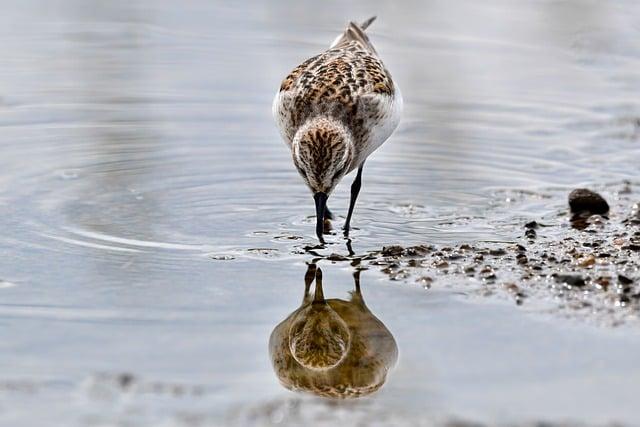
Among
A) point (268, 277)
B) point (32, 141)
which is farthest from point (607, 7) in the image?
point (268, 277)

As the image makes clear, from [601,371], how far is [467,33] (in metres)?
8.79

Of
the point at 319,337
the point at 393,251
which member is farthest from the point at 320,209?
the point at 319,337

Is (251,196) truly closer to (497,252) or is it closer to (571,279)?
(497,252)

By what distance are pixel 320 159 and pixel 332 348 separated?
202cm

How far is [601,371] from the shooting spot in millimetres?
5656

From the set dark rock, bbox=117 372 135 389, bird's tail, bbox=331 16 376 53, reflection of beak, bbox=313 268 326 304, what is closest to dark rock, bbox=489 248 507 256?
reflection of beak, bbox=313 268 326 304

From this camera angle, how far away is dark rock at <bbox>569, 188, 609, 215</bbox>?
27.9 ft

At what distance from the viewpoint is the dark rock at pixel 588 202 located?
852 cm

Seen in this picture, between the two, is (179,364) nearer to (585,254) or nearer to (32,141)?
(585,254)

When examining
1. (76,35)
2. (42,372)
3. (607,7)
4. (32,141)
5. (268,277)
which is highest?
(607,7)

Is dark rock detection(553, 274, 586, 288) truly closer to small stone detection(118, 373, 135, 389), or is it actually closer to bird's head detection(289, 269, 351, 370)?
bird's head detection(289, 269, 351, 370)

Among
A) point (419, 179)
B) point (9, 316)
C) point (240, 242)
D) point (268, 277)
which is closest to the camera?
point (9, 316)

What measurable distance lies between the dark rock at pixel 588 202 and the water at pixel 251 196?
0.27 meters

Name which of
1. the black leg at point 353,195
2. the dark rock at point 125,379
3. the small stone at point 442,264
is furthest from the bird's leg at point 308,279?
the dark rock at point 125,379
